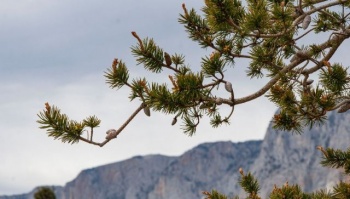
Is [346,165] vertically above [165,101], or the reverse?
[165,101]

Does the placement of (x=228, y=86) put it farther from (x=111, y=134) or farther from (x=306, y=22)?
(x=111, y=134)

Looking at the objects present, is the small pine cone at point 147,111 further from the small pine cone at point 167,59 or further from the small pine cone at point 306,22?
the small pine cone at point 306,22

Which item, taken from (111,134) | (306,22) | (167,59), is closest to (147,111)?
(111,134)

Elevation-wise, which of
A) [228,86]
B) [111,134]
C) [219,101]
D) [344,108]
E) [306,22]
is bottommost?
[111,134]

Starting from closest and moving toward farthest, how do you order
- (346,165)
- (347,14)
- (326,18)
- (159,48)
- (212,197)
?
(159,48) < (212,197) < (346,165) < (347,14) < (326,18)

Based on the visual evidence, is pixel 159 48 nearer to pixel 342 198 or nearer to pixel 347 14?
pixel 342 198

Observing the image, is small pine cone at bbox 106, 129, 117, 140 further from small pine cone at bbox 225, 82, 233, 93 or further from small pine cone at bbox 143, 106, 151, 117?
small pine cone at bbox 225, 82, 233, 93

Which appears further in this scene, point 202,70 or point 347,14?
point 347,14

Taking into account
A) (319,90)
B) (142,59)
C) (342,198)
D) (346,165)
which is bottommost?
(342,198)

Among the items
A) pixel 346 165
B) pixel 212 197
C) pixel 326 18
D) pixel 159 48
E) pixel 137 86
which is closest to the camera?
pixel 137 86

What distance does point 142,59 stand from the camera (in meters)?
7.83

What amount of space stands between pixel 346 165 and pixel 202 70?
10.8 feet

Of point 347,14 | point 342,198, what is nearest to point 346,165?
point 342,198

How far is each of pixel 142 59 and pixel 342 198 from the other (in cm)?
351
